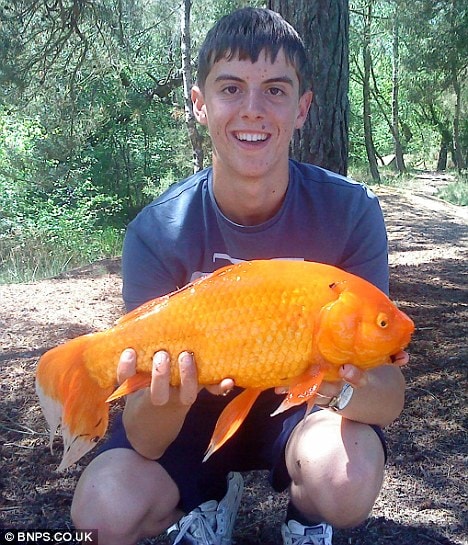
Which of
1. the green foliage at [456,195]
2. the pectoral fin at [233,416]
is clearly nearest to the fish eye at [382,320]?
the pectoral fin at [233,416]

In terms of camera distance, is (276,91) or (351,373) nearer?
(351,373)

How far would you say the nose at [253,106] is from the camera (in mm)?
2117

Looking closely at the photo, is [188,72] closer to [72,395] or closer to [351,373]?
[72,395]

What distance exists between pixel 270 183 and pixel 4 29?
550 cm

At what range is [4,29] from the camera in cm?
653

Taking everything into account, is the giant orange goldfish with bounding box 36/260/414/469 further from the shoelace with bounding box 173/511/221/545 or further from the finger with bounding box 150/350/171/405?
the shoelace with bounding box 173/511/221/545

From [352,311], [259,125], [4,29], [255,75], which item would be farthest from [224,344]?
[4,29]

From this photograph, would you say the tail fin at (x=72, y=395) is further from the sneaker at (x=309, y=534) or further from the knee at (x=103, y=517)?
the sneaker at (x=309, y=534)

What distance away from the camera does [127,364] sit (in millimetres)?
1763

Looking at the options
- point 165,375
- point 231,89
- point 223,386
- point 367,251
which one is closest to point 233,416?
point 223,386

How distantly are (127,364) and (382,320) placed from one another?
2.36 feet

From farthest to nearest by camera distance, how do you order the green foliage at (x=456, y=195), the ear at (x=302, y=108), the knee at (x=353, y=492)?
1. the green foliage at (x=456, y=195)
2. the ear at (x=302, y=108)
3. the knee at (x=353, y=492)

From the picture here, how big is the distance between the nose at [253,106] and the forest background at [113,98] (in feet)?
7.87

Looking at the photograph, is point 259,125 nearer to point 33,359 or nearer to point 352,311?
point 352,311
